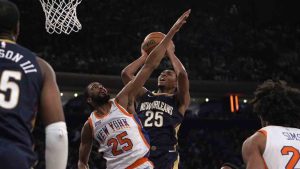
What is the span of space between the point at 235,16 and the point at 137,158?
46.6 feet

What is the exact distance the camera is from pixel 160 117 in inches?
224

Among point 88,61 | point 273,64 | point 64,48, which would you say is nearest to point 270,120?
point 88,61

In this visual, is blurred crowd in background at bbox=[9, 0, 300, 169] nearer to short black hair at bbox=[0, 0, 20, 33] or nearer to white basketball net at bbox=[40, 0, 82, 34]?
white basketball net at bbox=[40, 0, 82, 34]

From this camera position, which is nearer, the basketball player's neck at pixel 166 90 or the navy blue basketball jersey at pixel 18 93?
the navy blue basketball jersey at pixel 18 93

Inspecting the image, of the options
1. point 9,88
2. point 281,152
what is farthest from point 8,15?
point 281,152

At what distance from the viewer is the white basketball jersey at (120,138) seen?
4.70 m

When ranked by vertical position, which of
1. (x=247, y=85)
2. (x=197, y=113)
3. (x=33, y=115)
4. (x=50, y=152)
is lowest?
(x=197, y=113)

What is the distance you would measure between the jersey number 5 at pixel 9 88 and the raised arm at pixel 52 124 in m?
0.14

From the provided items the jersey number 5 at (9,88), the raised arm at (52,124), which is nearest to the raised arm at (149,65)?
the raised arm at (52,124)

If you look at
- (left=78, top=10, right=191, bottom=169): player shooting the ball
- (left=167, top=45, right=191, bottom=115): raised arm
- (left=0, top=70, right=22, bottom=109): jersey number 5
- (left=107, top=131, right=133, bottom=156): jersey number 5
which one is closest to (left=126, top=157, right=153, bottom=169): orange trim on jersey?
(left=78, top=10, right=191, bottom=169): player shooting the ball

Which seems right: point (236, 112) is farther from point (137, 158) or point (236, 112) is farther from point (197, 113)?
point (137, 158)

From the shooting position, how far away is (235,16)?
59.9 feet

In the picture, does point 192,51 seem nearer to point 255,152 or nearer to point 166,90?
point 166,90

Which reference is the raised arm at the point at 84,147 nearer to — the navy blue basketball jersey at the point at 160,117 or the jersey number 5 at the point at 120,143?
the jersey number 5 at the point at 120,143
